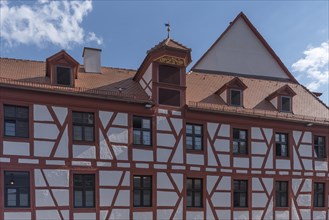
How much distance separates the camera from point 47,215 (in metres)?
15.4

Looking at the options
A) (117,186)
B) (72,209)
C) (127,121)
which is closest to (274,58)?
(127,121)

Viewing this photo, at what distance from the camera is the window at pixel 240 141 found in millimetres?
19609

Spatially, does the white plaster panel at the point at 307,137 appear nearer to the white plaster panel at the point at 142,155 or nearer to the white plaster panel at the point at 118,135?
the white plaster panel at the point at 142,155

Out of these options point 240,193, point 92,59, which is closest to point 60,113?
point 92,59

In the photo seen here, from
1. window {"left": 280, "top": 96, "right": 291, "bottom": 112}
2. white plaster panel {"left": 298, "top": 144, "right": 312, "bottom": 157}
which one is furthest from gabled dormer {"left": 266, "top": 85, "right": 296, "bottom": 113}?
white plaster panel {"left": 298, "top": 144, "right": 312, "bottom": 157}

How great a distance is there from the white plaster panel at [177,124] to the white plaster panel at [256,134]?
12.8 feet

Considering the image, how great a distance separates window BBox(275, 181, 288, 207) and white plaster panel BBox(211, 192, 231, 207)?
9.40 feet

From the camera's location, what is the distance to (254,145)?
19.8 meters

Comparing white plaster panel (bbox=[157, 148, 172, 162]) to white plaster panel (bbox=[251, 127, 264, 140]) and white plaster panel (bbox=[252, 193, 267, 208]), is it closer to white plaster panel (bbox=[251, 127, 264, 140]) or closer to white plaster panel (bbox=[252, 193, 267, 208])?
white plaster panel (bbox=[251, 127, 264, 140])

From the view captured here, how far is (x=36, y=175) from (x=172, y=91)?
6.88 metres

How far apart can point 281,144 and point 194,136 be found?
498 centimetres

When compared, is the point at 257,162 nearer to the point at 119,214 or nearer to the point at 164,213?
the point at 164,213

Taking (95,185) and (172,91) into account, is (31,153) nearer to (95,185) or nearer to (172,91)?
(95,185)

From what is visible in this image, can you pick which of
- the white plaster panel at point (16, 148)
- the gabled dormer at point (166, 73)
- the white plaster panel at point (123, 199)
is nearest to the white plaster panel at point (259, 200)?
the gabled dormer at point (166, 73)
